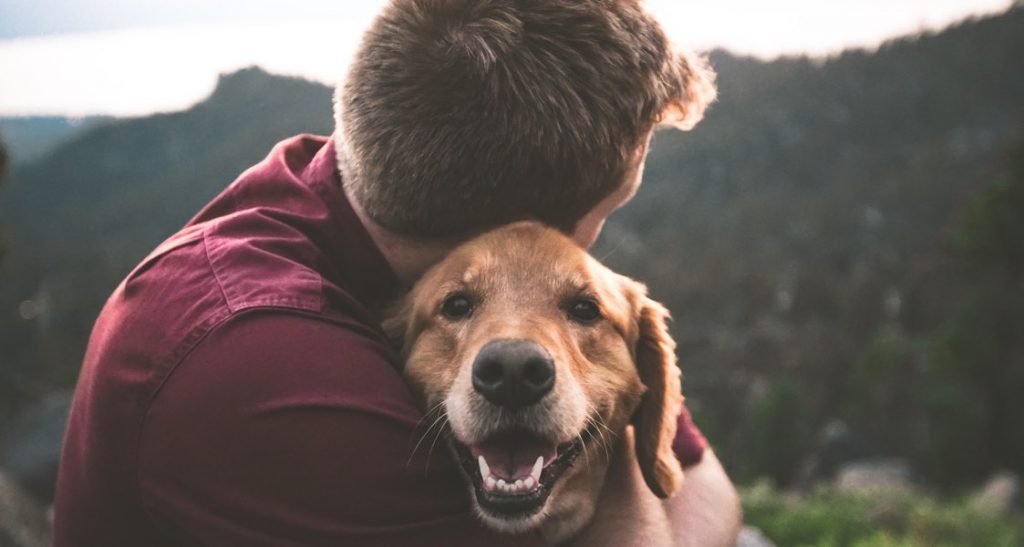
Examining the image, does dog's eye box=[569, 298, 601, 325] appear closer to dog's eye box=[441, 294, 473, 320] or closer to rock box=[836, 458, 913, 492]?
dog's eye box=[441, 294, 473, 320]

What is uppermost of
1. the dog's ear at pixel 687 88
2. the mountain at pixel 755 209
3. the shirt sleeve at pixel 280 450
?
the dog's ear at pixel 687 88

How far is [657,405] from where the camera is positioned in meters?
3.19

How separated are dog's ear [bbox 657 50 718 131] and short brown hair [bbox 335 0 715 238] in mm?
159

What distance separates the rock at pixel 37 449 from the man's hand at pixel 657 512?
10.5 meters

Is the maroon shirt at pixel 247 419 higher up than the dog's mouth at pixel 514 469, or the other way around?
the maroon shirt at pixel 247 419

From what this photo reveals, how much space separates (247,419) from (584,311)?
1.39 metres

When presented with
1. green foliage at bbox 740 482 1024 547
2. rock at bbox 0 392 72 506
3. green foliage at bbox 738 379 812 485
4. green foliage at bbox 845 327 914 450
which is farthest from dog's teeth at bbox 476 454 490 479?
green foliage at bbox 845 327 914 450

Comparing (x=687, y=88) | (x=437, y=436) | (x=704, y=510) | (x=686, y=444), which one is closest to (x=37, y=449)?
(x=686, y=444)

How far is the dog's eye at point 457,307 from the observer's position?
2.92 m

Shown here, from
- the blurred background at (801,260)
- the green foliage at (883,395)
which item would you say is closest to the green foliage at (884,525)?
the blurred background at (801,260)

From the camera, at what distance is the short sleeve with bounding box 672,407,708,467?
3.66 metres

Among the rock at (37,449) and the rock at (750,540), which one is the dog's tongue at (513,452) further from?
the rock at (37,449)

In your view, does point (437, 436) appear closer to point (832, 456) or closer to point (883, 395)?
point (832, 456)

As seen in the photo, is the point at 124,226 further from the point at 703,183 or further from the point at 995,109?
the point at 995,109
